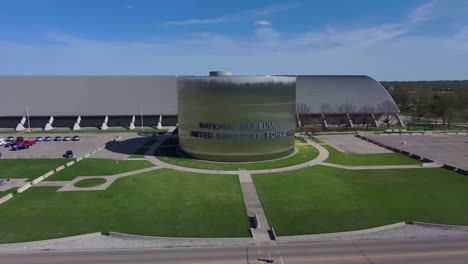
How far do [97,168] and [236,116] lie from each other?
22.5 metres

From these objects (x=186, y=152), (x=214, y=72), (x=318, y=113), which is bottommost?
(x=186, y=152)

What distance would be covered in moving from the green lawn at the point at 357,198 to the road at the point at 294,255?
3.13m

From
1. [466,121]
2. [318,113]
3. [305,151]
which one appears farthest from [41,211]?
[466,121]

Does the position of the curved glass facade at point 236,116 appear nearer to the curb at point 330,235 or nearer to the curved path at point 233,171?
the curved path at point 233,171

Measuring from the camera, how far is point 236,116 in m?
51.4

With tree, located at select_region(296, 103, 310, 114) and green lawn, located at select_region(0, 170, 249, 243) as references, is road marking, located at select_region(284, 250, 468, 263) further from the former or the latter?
tree, located at select_region(296, 103, 310, 114)

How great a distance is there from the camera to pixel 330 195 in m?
36.7

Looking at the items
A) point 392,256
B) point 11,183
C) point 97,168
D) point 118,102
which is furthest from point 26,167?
point 392,256

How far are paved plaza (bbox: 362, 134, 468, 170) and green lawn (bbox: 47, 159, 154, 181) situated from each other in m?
47.0

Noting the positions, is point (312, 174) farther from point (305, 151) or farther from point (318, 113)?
point (318, 113)

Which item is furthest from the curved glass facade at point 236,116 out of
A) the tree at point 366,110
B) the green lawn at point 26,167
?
the tree at point 366,110

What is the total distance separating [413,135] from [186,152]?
55687 millimetres

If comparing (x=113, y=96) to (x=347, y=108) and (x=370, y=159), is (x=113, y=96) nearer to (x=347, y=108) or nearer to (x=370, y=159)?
(x=347, y=108)

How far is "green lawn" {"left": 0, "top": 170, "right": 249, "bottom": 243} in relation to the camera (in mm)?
28000
